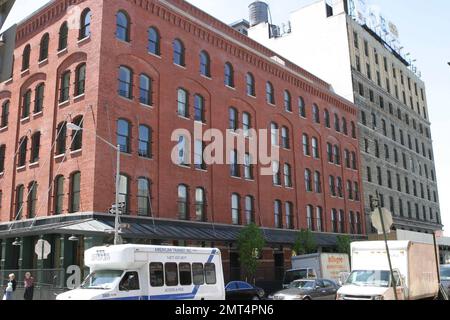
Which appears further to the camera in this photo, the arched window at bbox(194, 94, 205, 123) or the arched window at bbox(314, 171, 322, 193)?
the arched window at bbox(314, 171, 322, 193)

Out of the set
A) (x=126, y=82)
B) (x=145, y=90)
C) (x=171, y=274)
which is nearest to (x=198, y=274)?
(x=171, y=274)

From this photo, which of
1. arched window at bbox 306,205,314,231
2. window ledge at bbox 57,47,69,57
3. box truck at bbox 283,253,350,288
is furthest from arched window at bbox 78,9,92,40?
arched window at bbox 306,205,314,231

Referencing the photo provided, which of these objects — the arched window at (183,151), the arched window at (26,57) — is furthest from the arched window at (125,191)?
the arched window at (26,57)

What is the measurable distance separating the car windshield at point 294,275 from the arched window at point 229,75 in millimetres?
16963

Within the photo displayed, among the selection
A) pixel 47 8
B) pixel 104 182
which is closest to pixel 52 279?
pixel 104 182

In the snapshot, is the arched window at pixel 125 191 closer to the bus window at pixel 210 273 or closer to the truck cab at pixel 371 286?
the bus window at pixel 210 273

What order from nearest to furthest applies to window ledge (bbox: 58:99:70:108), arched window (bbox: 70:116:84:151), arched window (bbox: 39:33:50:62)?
arched window (bbox: 70:116:84:151) < window ledge (bbox: 58:99:70:108) < arched window (bbox: 39:33:50:62)

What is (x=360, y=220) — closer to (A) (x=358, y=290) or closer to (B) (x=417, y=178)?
(B) (x=417, y=178)

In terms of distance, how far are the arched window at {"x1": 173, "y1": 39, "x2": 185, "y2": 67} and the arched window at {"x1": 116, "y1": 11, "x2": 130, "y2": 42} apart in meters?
4.46

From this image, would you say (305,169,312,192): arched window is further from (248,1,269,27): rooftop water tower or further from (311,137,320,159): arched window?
(248,1,269,27): rooftop water tower

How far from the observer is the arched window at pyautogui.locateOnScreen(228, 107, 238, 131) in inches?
1567

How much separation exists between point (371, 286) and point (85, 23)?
81.0 ft

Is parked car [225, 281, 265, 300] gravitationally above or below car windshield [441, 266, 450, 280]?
below

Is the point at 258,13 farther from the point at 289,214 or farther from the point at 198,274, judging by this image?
the point at 198,274
